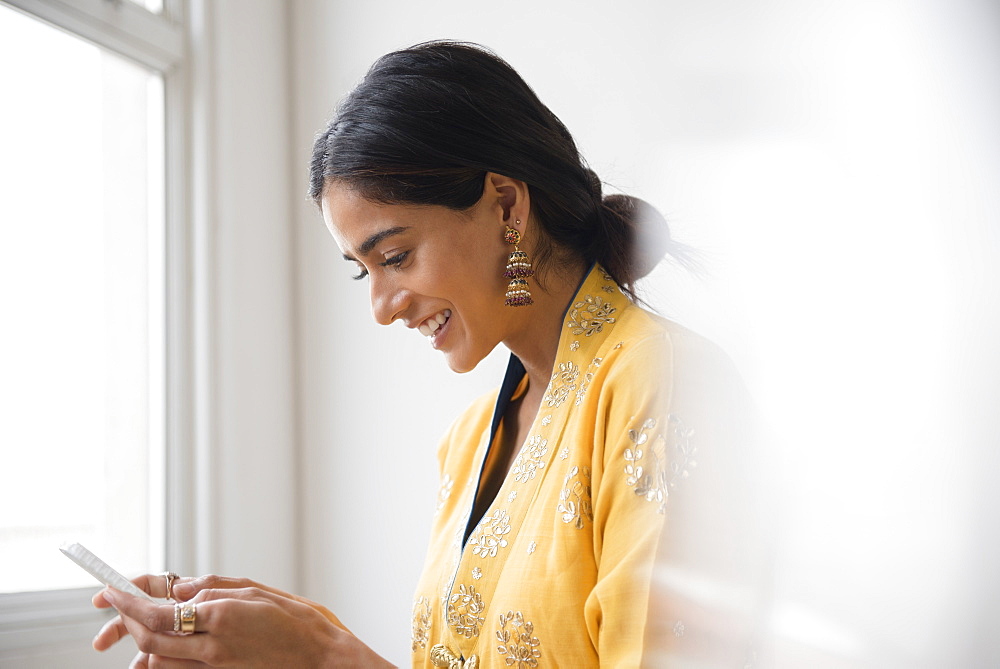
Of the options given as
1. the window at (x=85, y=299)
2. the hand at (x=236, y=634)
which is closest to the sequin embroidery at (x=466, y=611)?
the hand at (x=236, y=634)

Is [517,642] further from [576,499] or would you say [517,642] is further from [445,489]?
[445,489]

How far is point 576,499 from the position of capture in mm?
988

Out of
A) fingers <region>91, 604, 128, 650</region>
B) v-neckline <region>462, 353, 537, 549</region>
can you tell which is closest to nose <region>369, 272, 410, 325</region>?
v-neckline <region>462, 353, 537, 549</region>

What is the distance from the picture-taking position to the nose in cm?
113

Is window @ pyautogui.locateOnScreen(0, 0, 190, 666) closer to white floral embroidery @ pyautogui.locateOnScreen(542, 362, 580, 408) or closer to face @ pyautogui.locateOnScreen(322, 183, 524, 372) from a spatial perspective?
face @ pyautogui.locateOnScreen(322, 183, 524, 372)

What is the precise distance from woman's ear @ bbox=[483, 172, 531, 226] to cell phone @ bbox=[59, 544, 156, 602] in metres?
0.60

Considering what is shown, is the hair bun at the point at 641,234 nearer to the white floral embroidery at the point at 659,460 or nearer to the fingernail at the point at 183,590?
the white floral embroidery at the point at 659,460

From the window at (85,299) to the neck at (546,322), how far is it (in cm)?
94

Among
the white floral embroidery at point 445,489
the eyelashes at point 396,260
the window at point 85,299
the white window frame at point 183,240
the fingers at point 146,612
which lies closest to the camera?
the fingers at point 146,612

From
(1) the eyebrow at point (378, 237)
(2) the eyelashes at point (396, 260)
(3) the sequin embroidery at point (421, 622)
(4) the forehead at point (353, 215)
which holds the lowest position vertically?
(3) the sequin embroidery at point (421, 622)

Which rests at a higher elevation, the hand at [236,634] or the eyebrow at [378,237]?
the eyebrow at [378,237]

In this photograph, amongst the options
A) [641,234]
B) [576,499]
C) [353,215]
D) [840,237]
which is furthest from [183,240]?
[840,237]

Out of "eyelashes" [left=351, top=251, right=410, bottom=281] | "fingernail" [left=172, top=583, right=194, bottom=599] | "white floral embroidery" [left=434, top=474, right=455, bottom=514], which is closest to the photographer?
"fingernail" [left=172, top=583, right=194, bottom=599]

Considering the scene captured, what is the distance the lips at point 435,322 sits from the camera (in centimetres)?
115
